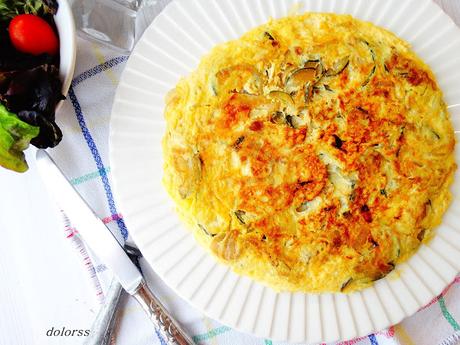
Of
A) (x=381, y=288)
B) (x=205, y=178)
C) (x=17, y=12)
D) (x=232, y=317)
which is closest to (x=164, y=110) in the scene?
(x=205, y=178)

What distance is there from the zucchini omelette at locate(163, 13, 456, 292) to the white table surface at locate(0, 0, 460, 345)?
0.76 metres

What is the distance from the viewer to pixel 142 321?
8.68 ft

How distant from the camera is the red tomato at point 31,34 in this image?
2.24 metres

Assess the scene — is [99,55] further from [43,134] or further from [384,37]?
[384,37]

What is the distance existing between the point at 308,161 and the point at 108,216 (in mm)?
1049

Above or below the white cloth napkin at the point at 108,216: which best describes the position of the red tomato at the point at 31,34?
above

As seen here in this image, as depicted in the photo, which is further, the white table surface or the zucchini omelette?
the white table surface

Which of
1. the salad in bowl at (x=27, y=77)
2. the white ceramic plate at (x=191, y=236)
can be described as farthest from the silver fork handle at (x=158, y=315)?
the salad in bowl at (x=27, y=77)

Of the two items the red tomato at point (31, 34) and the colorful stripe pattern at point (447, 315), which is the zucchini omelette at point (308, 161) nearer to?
the colorful stripe pattern at point (447, 315)

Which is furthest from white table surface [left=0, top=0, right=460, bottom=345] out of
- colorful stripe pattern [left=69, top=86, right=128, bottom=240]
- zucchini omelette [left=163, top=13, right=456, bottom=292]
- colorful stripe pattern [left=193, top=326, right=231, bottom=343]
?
zucchini omelette [left=163, top=13, right=456, bottom=292]

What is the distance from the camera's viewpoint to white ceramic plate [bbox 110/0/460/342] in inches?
91.0

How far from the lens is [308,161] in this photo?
86.7 inches

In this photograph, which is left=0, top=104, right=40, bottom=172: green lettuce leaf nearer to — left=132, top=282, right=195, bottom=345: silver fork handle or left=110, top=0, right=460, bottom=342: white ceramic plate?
left=110, top=0, right=460, bottom=342: white ceramic plate

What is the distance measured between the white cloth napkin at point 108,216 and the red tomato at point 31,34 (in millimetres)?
395
